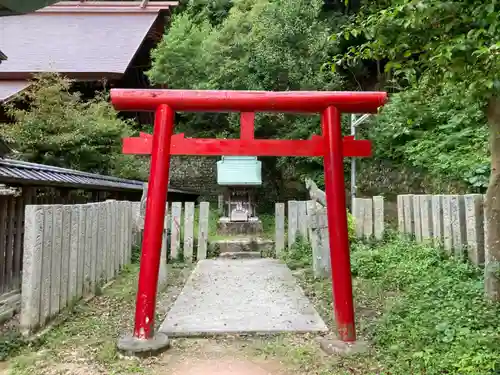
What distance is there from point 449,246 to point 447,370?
3.59 metres

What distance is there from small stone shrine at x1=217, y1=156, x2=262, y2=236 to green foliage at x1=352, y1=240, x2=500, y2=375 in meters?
5.96

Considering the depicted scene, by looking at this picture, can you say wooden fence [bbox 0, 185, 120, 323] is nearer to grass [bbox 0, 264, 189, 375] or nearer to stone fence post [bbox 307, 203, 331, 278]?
grass [bbox 0, 264, 189, 375]

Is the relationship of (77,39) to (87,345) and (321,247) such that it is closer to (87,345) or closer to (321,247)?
(321,247)

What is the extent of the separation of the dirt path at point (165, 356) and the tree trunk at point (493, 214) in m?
1.97

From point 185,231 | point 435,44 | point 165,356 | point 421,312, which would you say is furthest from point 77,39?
point 421,312

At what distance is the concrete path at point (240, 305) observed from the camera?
175 inches

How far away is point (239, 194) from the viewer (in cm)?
1284

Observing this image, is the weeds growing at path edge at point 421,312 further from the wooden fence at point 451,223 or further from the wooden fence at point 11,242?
the wooden fence at point 11,242

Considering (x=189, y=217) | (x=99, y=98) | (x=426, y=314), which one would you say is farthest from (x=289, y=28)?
(x=426, y=314)

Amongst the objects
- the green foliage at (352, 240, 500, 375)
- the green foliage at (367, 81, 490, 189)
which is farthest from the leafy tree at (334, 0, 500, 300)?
the green foliage at (367, 81, 490, 189)

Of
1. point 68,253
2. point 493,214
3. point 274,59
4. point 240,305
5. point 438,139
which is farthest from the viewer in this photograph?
point 274,59

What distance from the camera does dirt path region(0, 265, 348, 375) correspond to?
136 inches

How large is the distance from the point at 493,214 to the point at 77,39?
1806cm

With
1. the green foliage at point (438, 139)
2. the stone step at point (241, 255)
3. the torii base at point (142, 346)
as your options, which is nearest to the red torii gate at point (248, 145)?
the torii base at point (142, 346)
